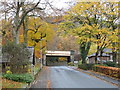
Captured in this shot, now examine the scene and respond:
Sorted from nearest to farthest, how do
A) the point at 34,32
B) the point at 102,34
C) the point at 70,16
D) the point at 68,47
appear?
the point at 102,34, the point at 70,16, the point at 34,32, the point at 68,47

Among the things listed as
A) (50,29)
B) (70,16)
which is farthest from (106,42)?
(50,29)

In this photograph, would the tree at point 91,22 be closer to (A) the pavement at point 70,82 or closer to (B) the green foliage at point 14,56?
(A) the pavement at point 70,82

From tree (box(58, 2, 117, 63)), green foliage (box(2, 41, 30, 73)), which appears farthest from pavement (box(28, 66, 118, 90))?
tree (box(58, 2, 117, 63))

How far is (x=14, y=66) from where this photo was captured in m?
13.2

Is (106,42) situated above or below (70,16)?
below

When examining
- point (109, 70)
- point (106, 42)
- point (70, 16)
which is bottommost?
point (109, 70)

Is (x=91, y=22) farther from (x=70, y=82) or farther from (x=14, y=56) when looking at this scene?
(x=14, y=56)

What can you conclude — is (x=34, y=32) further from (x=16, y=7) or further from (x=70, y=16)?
(x=16, y=7)

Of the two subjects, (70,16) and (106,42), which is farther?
(70,16)

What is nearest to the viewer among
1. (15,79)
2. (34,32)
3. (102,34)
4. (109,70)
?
(15,79)

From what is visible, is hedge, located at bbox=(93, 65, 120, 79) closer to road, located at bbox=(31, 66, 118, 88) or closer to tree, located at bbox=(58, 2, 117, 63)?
road, located at bbox=(31, 66, 118, 88)

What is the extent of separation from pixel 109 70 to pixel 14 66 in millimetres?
9415

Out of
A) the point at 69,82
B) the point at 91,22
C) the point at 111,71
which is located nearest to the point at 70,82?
the point at 69,82

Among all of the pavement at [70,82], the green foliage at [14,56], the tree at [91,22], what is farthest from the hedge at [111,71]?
the green foliage at [14,56]
